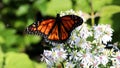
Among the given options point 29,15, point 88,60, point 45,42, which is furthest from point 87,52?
point 29,15

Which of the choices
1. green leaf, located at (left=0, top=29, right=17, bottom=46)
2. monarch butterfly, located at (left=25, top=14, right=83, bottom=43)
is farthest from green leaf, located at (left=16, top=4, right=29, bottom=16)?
monarch butterfly, located at (left=25, top=14, right=83, bottom=43)

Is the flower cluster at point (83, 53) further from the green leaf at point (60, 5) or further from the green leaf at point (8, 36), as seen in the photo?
the green leaf at point (8, 36)

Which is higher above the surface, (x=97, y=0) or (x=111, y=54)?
(x=97, y=0)

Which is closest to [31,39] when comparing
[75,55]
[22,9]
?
[22,9]

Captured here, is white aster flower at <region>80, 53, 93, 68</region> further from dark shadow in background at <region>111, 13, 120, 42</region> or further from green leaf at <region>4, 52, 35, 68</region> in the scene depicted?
green leaf at <region>4, 52, 35, 68</region>

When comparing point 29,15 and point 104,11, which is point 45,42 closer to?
point 104,11

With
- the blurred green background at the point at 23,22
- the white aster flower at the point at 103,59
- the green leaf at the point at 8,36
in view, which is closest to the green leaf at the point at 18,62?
the blurred green background at the point at 23,22

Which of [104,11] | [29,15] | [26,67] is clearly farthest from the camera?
[29,15]
